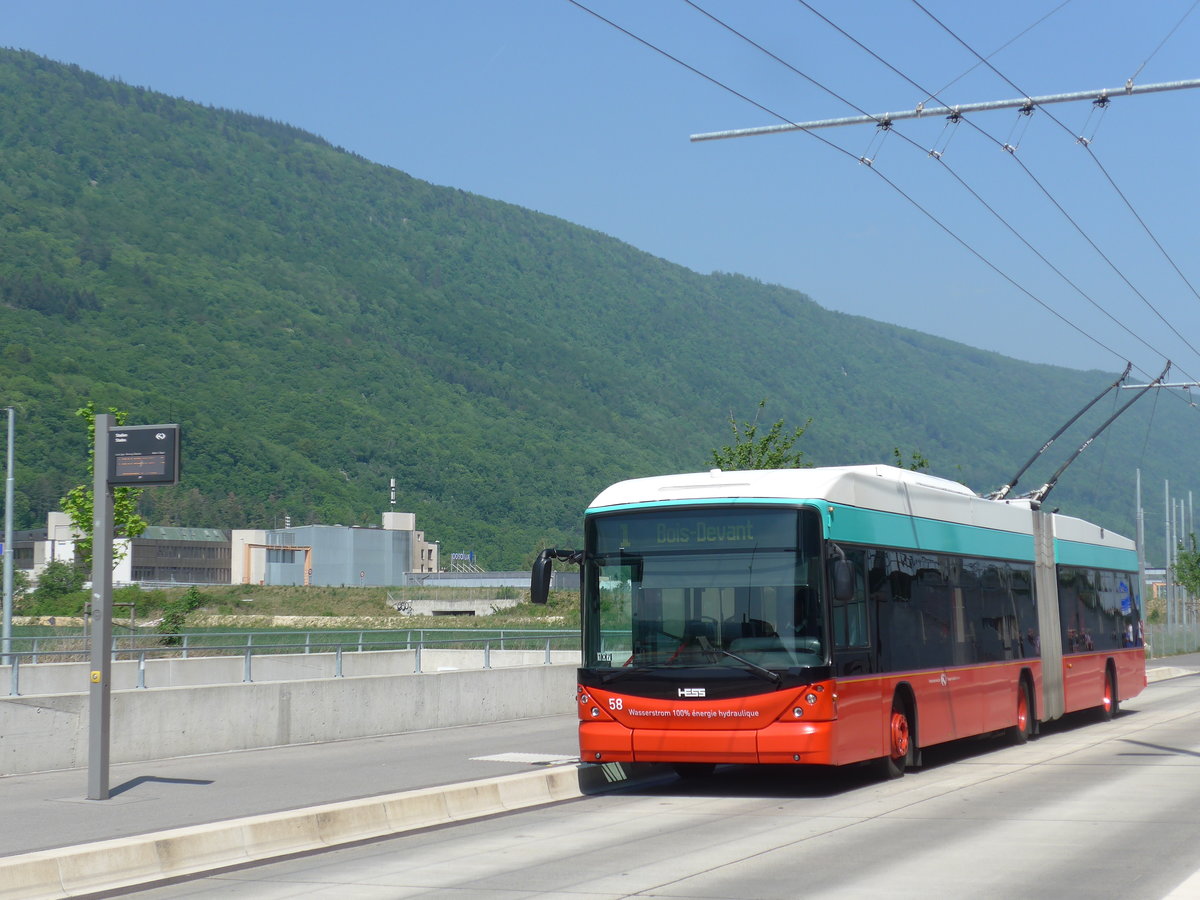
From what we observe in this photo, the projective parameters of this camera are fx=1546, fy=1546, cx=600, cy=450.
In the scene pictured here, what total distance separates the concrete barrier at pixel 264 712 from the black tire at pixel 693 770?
19.7 feet

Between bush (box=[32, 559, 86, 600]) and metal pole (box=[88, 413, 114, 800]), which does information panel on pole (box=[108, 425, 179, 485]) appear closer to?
metal pole (box=[88, 413, 114, 800])

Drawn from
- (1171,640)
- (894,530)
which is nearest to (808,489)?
(894,530)

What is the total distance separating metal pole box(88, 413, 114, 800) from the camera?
42.4 feet

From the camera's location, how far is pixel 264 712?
778 inches

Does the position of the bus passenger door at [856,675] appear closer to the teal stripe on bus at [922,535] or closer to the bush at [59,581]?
the teal stripe on bus at [922,535]

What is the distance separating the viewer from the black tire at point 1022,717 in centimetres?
1966

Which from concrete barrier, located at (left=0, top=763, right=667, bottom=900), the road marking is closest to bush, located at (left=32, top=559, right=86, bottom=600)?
the road marking

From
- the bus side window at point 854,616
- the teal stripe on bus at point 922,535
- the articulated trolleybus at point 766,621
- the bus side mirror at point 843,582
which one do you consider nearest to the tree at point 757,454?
the teal stripe on bus at point 922,535

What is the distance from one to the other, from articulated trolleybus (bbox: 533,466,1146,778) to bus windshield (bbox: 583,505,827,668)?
0.04 ft

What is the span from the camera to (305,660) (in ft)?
112

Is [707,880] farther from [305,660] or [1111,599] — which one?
[305,660]

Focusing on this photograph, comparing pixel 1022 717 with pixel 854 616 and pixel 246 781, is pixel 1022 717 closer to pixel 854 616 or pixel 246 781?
pixel 854 616

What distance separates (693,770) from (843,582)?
3706 millimetres

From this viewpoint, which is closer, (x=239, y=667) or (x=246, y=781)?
(x=246, y=781)
